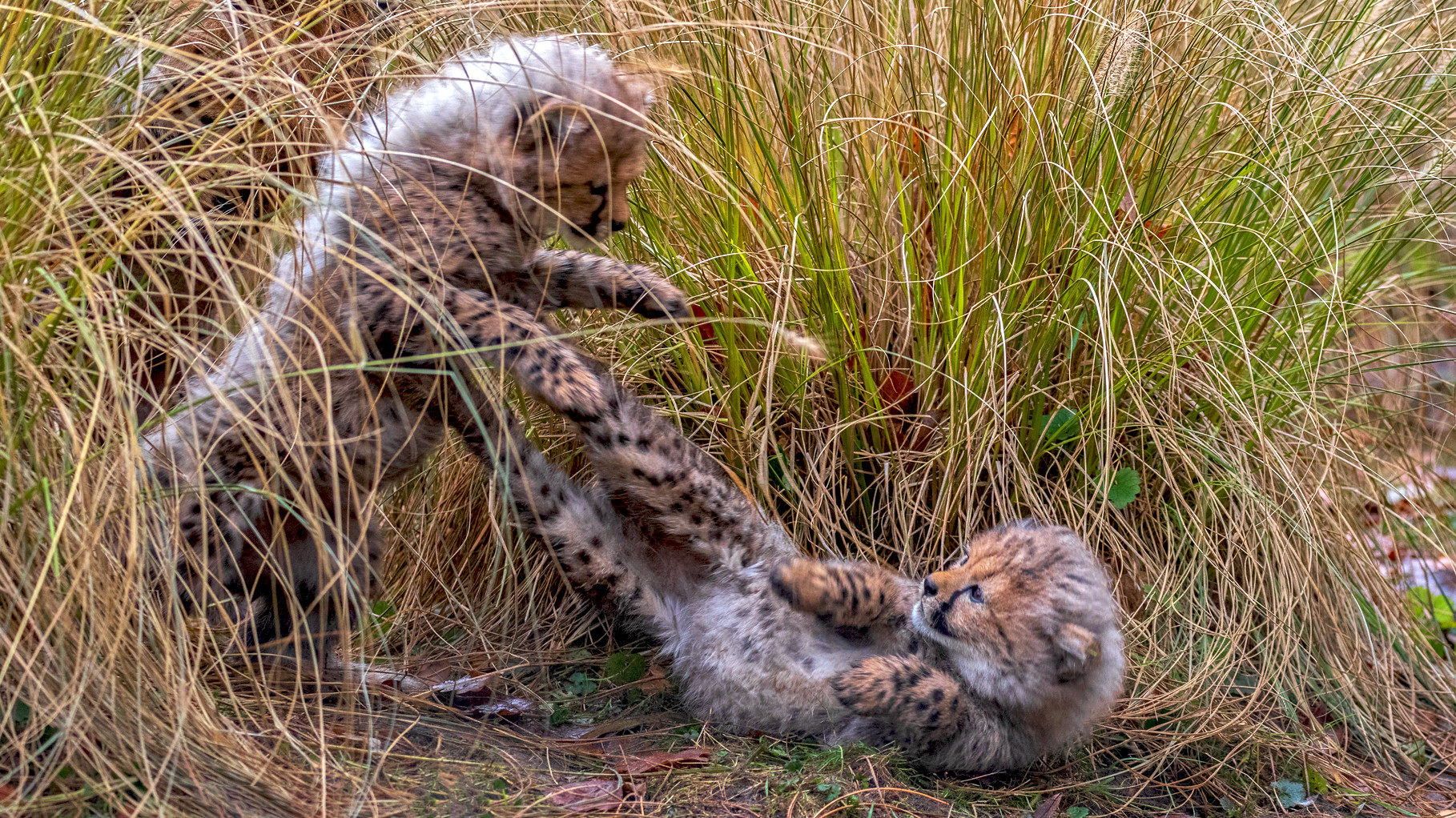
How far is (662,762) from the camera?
8.59ft

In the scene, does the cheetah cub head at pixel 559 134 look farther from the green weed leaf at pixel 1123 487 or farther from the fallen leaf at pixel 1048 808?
the fallen leaf at pixel 1048 808

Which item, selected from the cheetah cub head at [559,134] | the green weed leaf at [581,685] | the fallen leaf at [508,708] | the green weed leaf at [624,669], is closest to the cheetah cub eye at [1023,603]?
the green weed leaf at [624,669]

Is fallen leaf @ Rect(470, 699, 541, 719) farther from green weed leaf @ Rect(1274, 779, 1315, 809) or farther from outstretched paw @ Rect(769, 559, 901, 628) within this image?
green weed leaf @ Rect(1274, 779, 1315, 809)

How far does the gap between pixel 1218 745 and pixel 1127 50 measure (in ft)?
6.55

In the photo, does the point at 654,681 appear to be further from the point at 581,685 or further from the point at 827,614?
the point at 827,614

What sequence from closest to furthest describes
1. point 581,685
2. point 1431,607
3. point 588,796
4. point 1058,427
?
Result: 1. point 588,796
2. point 581,685
3. point 1058,427
4. point 1431,607

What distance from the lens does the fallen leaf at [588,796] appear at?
2.35 m

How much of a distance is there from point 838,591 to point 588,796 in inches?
32.0

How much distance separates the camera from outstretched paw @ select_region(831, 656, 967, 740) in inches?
105

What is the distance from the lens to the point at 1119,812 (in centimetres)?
274

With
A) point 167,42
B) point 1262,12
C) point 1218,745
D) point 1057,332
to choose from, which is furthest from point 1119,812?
point 167,42

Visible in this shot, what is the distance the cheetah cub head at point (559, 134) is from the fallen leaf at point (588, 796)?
4.25 ft

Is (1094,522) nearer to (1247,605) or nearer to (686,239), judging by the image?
(1247,605)

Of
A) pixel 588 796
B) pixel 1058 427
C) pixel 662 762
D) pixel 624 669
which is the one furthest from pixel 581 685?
pixel 1058 427
